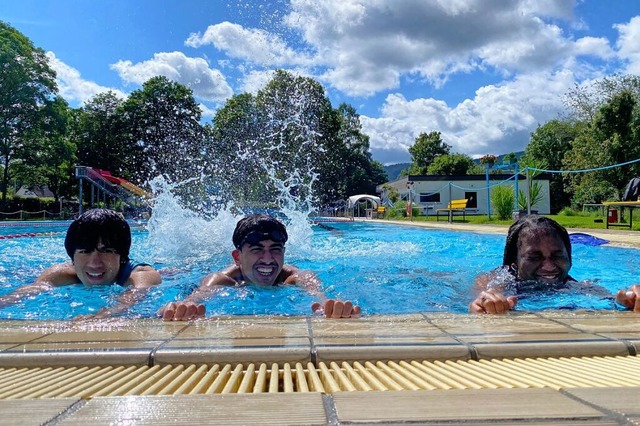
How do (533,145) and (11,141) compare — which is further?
(533,145)

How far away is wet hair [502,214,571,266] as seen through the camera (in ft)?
13.8

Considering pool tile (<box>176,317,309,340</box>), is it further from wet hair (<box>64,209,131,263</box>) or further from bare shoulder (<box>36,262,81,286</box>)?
bare shoulder (<box>36,262,81,286</box>)

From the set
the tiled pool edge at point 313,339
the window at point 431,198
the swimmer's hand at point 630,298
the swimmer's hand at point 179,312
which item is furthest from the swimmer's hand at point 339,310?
the window at point 431,198

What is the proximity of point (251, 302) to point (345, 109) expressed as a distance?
180ft

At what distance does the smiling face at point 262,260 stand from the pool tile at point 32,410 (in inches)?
131

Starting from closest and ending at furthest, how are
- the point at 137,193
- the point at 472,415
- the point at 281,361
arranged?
the point at 472,415
the point at 281,361
the point at 137,193

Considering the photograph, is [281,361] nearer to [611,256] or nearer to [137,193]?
[611,256]

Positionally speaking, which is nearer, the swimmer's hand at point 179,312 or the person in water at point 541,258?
the swimmer's hand at point 179,312

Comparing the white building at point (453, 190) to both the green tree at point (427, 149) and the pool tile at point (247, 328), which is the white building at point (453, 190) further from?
the pool tile at point (247, 328)

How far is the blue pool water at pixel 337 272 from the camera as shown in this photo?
184 inches

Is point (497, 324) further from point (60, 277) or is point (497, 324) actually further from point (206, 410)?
point (60, 277)

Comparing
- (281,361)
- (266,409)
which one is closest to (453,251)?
(281,361)

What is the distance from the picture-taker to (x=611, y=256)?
28.5ft

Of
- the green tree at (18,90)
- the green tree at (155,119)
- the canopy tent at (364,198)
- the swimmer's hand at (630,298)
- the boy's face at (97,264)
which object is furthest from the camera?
the green tree at (155,119)
